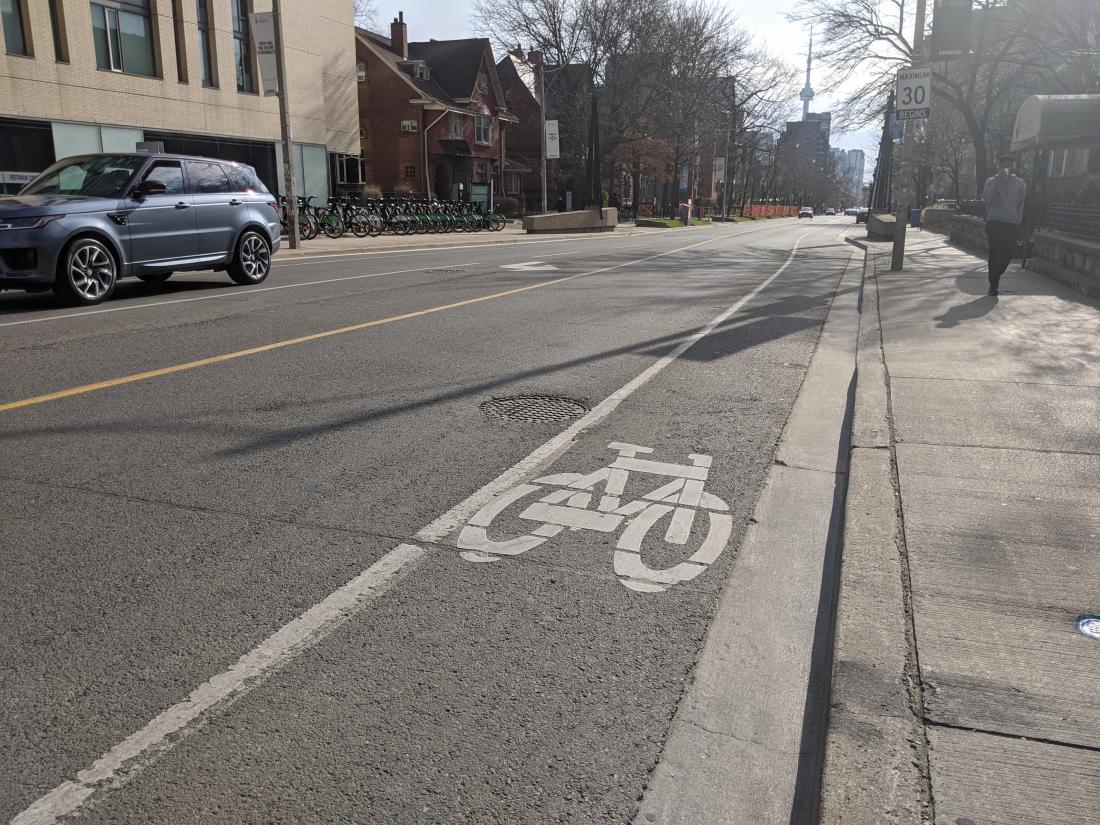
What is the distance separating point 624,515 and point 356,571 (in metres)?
1.39

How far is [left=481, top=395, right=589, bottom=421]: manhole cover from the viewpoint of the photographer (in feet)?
20.5

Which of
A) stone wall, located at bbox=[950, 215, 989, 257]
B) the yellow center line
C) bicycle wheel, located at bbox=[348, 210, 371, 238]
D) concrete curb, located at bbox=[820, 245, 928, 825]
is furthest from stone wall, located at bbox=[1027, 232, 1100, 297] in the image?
bicycle wheel, located at bbox=[348, 210, 371, 238]

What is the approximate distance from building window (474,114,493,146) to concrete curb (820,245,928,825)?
58102 mm

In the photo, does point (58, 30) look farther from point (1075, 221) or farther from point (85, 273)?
point (1075, 221)

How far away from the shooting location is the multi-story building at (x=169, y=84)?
24.7 meters

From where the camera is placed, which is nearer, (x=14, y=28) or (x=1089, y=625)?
(x=1089, y=625)

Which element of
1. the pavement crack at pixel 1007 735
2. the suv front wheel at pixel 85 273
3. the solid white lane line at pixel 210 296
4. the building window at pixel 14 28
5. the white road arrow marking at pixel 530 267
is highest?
the building window at pixel 14 28

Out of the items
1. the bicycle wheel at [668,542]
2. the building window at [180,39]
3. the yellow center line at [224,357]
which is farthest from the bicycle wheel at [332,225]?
the bicycle wheel at [668,542]

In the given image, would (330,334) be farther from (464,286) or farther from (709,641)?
(709,641)

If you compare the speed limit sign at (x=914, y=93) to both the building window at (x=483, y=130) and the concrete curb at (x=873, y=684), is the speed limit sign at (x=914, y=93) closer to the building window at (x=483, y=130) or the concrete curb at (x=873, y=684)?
the concrete curb at (x=873, y=684)

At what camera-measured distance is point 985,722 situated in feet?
8.73

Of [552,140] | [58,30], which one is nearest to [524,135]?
[552,140]

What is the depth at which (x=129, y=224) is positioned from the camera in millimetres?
11578

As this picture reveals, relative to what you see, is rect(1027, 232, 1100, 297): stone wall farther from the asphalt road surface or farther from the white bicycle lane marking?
the white bicycle lane marking
